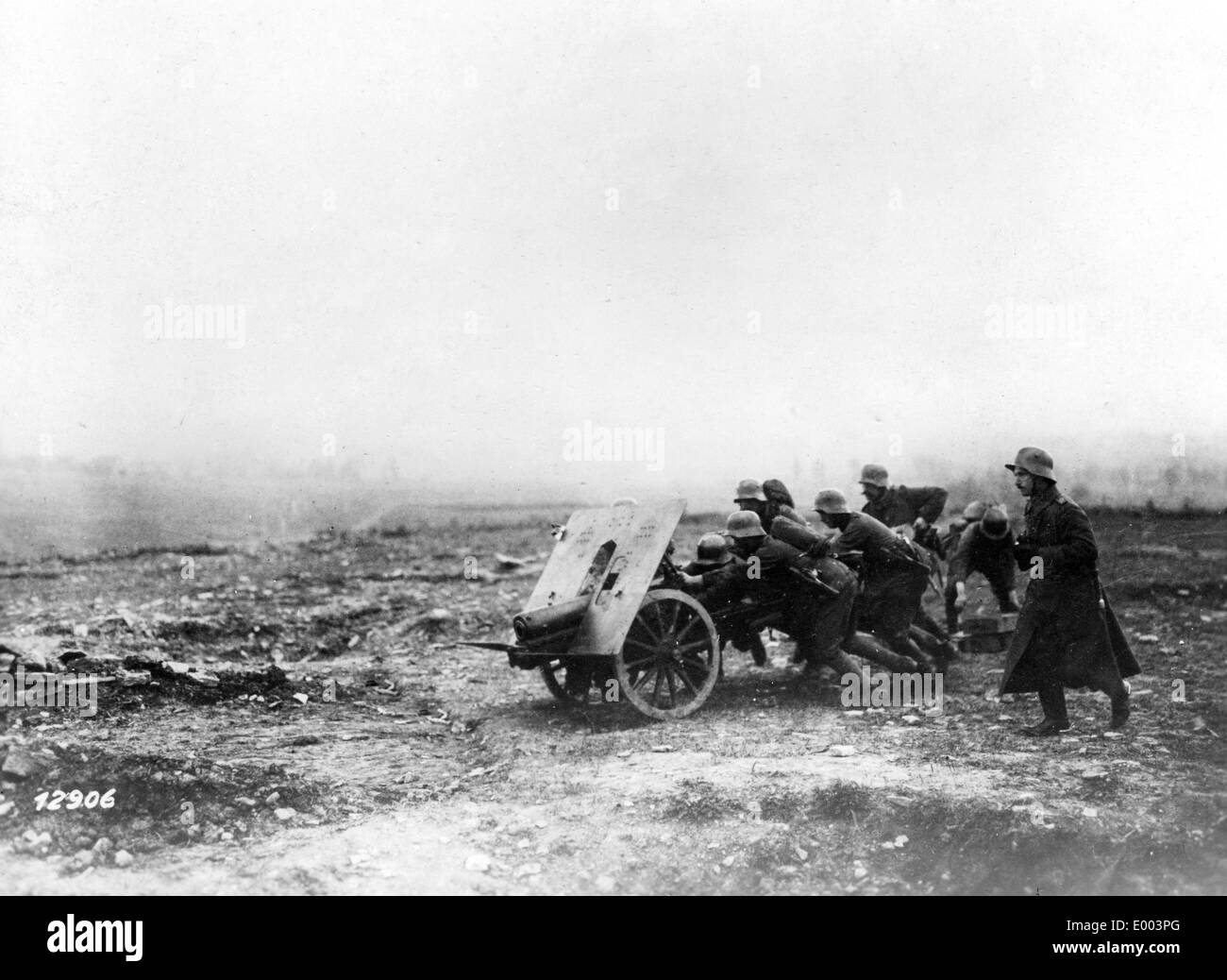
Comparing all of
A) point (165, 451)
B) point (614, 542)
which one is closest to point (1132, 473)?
point (614, 542)

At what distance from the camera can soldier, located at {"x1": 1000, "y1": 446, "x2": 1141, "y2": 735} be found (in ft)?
18.0

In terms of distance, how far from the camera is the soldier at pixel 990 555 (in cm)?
783

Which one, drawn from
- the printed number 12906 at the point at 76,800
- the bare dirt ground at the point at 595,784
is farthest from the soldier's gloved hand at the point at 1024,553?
the printed number 12906 at the point at 76,800

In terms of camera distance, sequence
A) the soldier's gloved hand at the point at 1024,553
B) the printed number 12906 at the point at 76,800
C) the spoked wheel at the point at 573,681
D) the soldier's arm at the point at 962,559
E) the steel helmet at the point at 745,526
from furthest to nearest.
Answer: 1. the soldier's arm at the point at 962,559
2. the steel helmet at the point at 745,526
3. the spoked wheel at the point at 573,681
4. the soldier's gloved hand at the point at 1024,553
5. the printed number 12906 at the point at 76,800

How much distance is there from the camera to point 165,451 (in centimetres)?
1059

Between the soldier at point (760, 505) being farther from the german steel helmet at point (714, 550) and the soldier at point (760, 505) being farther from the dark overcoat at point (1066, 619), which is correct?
the dark overcoat at point (1066, 619)

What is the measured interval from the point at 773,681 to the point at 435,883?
3836 mm

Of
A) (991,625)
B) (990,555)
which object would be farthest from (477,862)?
(990,555)

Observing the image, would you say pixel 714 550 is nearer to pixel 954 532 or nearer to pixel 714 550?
pixel 714 550

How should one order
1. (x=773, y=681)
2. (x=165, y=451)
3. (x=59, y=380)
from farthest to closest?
1. (x=165, y=451)
2. (x=59, y=380)
3. (x=773, y=681)

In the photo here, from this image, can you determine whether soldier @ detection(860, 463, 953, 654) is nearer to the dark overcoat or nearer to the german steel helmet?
the german steel helmet

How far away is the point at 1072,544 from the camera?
5.53 meters

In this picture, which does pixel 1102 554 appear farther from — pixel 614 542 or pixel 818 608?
pixel 614 542
